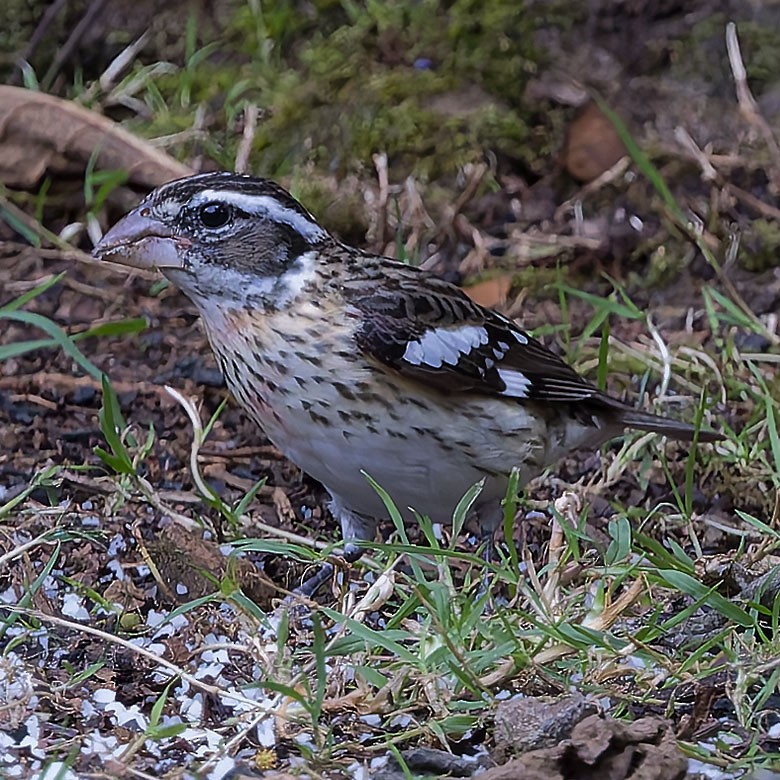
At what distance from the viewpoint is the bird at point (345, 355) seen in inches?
119

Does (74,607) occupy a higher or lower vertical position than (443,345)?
lower

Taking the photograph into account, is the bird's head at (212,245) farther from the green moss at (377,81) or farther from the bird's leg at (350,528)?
the green moss at (377,81)

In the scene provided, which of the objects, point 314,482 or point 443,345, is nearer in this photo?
point 443,345

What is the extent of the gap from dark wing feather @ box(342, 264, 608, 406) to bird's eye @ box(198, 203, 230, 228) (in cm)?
31

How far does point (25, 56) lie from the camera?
5.25 meters

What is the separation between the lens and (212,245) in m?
3.18

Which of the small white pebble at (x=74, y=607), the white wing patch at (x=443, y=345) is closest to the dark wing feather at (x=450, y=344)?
the white wing patch at (x=443, y=345)

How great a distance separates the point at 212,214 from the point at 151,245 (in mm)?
145

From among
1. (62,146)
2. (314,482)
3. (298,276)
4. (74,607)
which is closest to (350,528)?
(314,482)

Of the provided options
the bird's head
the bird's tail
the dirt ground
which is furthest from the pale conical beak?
the bird's tail

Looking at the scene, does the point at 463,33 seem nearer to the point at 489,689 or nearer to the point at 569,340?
the point at 569,340

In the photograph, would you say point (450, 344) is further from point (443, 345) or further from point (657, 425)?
point (657, 425)

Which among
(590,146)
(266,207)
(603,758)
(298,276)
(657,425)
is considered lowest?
(657,425)

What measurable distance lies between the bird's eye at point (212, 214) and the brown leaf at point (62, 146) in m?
1.38
